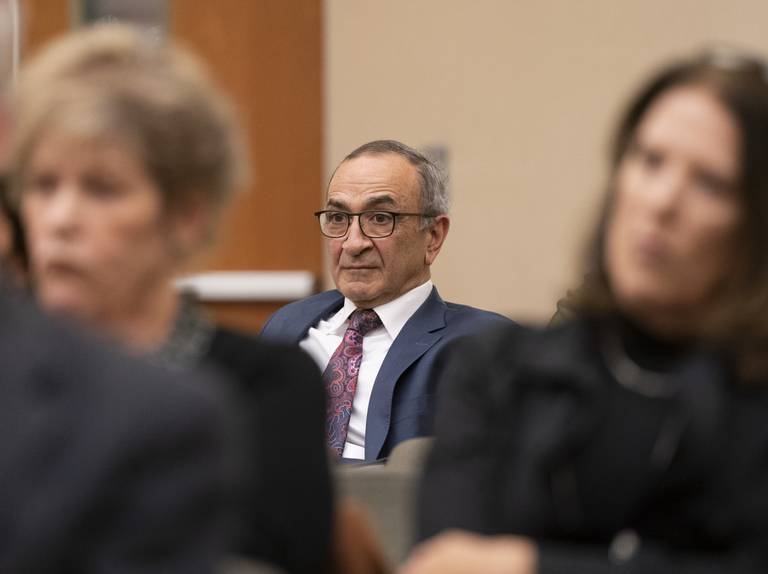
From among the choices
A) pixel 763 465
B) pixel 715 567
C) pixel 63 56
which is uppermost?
pixel 63 56

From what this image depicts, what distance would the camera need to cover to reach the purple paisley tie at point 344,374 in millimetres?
3166

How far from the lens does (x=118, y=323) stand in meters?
1.66

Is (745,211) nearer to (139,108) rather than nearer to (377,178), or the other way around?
(139,108)

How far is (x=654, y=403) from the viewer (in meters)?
1.55

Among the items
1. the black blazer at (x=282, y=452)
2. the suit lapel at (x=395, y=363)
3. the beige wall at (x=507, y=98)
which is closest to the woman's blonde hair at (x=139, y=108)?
the black blazer at (x=282, y=452)

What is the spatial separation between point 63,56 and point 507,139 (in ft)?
10.3

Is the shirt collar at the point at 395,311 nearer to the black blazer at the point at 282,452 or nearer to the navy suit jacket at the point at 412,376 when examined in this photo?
the navy suit jacket at the point at 412,376

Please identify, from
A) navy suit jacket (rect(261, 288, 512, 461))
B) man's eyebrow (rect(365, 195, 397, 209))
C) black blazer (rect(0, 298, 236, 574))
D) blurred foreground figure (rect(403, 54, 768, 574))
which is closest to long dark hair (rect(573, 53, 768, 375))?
blurred foreground figure (rect(403, 54, 768, 574))

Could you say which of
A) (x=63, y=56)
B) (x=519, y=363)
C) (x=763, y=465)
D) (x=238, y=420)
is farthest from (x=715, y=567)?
(x=63, y=56)

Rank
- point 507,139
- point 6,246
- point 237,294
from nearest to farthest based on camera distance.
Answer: point 6,246, point 507,139, point 237,294

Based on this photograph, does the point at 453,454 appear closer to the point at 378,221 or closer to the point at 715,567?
the point at 715,567

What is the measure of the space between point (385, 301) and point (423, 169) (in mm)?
448

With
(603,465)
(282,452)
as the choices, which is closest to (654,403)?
(603,465)

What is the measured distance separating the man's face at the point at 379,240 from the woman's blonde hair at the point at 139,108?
164 centimetres
